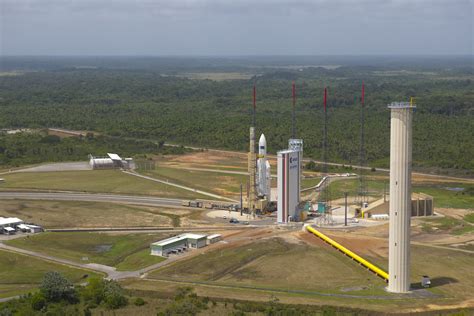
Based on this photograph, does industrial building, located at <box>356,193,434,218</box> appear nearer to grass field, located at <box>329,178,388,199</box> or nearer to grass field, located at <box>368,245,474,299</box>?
grass field, located at <box>329,178,388,199</box>

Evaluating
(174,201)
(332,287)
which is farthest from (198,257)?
→ (174,201)

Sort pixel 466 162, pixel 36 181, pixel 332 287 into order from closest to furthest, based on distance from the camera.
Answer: pixel 332 287 → pixel 36 181 → pixel 466 162

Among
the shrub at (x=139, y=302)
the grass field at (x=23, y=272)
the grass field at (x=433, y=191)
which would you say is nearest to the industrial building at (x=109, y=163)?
the grass field at (x=433, y=191)

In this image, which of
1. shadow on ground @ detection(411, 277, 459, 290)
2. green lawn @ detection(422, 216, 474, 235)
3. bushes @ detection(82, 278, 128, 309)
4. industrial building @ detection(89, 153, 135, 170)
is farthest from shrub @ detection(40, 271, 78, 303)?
industrial building @ detection(89, 153, 135, 170)

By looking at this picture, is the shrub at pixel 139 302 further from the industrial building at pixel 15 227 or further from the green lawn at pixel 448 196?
the green lawn at pixel 448 196

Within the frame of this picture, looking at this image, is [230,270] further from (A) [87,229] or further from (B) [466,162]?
(B) [466,162]
